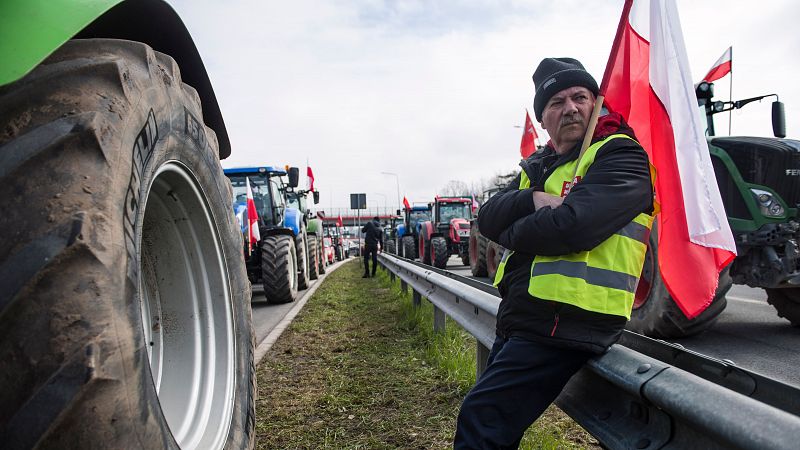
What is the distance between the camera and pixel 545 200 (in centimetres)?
215

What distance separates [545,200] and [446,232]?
711 inches

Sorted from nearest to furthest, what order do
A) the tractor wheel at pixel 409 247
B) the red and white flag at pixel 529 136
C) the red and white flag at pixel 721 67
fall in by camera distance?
the red and white flag at pixel 721 67
the red and white flag at pixel 529 136
the tractor wheel at pixel 409 247

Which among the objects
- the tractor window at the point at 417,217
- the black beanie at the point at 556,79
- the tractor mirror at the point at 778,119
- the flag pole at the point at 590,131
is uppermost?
the tractor mirror at the point at 778,119

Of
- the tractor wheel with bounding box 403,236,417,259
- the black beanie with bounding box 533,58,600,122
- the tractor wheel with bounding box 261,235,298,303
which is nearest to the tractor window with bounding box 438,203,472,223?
the tractor wheel with bounding box 403,236,417,259

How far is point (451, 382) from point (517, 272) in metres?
2.05

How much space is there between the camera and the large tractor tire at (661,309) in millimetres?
5145

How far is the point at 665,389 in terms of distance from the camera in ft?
4.90

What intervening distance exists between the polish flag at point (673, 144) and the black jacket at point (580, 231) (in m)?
0.32

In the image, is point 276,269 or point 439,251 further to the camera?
point 439,251

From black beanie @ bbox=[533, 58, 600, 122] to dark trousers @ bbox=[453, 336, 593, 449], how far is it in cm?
101

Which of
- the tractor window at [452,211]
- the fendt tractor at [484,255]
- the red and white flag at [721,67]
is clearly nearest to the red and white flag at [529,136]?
the fendt tractor at [484,255]

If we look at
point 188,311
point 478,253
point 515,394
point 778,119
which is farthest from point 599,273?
point 478,253

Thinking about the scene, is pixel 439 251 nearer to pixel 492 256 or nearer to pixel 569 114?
pixel 492 256

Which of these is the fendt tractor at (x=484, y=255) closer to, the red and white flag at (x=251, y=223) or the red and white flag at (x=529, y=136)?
the red and white flag at (x=529, y=136)
